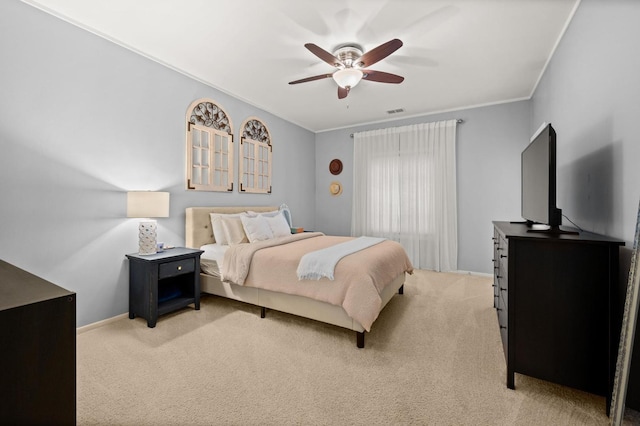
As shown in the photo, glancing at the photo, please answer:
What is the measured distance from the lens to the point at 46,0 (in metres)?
2.25

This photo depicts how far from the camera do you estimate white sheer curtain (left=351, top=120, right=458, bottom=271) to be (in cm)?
470

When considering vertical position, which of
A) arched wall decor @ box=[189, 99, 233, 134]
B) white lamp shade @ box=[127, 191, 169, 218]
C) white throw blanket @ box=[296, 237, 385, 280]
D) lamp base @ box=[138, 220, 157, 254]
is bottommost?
white throw blanket @ box=[296, 237, 385, 280]

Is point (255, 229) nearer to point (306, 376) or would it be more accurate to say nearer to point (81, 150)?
A: point (81, 150)

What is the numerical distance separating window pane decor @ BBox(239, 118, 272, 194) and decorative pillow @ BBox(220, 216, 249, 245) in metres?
0.83

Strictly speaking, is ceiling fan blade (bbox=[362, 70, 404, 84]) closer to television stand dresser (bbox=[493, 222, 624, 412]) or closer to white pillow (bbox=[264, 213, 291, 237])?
television stand dresser (bbox=[493, 222, 624, 412])

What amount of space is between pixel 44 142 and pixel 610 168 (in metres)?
4.20

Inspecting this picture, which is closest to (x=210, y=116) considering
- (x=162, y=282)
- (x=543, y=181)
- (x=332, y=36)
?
(x=332, y=36)

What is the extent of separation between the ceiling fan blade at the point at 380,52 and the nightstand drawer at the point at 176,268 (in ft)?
8.83

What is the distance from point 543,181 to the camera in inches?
78.5

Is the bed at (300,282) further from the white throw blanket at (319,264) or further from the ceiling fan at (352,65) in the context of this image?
the ceiling fan at (352,65)

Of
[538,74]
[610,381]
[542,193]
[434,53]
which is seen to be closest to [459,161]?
[538,74]

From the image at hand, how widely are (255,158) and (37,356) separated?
3.88 m

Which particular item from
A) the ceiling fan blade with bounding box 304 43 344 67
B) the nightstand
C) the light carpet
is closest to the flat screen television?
A: the light carpet

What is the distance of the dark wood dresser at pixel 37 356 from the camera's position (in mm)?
Answer: 846
